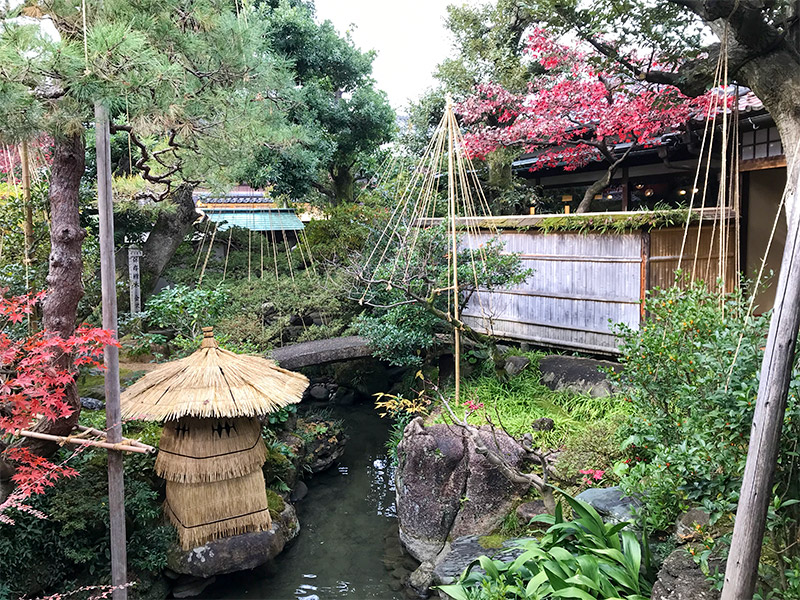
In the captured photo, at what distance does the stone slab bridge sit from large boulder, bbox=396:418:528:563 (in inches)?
111

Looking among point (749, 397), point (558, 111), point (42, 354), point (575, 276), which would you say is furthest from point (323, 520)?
point (558, 111)

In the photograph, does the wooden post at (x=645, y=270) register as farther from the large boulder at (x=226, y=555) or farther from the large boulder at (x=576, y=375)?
the large boulder at (x=226, y=555)

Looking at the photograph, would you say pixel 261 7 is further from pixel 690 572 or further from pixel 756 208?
pixel 690 572

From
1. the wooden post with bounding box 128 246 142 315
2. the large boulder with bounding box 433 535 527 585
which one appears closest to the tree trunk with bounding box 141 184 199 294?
the wooden post with bounding box 128 246 142 315

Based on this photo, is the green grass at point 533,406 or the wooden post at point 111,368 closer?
the wooden post at point 111,368

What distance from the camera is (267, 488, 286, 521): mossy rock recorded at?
7043mm

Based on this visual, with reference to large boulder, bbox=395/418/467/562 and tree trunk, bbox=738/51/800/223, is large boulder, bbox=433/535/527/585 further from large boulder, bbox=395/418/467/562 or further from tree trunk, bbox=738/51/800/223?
tree trunk, bbox=738/51/800/223

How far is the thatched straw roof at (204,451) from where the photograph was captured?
607cm

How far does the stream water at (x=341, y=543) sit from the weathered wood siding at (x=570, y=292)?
9.96 ft

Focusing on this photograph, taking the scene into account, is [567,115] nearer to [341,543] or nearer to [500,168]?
[500,168]

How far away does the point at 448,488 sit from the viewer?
662cm

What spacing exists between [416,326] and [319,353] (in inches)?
69.8

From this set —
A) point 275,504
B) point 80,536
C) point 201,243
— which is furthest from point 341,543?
point 201,243

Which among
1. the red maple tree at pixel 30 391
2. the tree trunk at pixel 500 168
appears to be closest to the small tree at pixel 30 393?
the red maple tree at pixel 30 391
